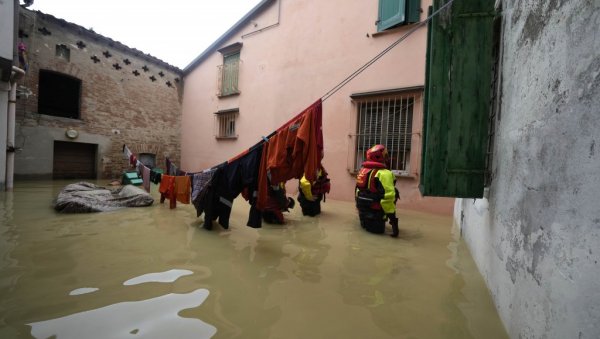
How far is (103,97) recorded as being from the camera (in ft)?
33.5

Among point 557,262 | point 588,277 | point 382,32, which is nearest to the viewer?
point 588,277

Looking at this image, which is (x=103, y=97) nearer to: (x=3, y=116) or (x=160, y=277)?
(x=3, y=116)

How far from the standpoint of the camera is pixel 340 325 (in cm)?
183

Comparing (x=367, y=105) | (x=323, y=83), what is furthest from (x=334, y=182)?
(x=323, y=83)

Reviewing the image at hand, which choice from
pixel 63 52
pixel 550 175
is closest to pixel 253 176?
pixel 550 175

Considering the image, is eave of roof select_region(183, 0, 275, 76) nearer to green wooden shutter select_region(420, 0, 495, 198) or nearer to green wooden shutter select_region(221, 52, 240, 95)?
green wooden shutter select_region(221, 52, 240, 95)

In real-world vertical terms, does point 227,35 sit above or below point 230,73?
above

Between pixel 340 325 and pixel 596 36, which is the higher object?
pixel 596 36

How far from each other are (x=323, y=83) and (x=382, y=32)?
194 centimetres

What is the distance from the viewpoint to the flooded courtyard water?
1772 millimetres

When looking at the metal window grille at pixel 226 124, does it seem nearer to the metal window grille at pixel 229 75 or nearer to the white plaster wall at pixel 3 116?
the metal window grille at pixel 229 75

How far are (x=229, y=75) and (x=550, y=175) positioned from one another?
10.7m

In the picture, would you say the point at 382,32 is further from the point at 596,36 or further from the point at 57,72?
the point at 57,72

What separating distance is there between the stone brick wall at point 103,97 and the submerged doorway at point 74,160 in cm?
38
